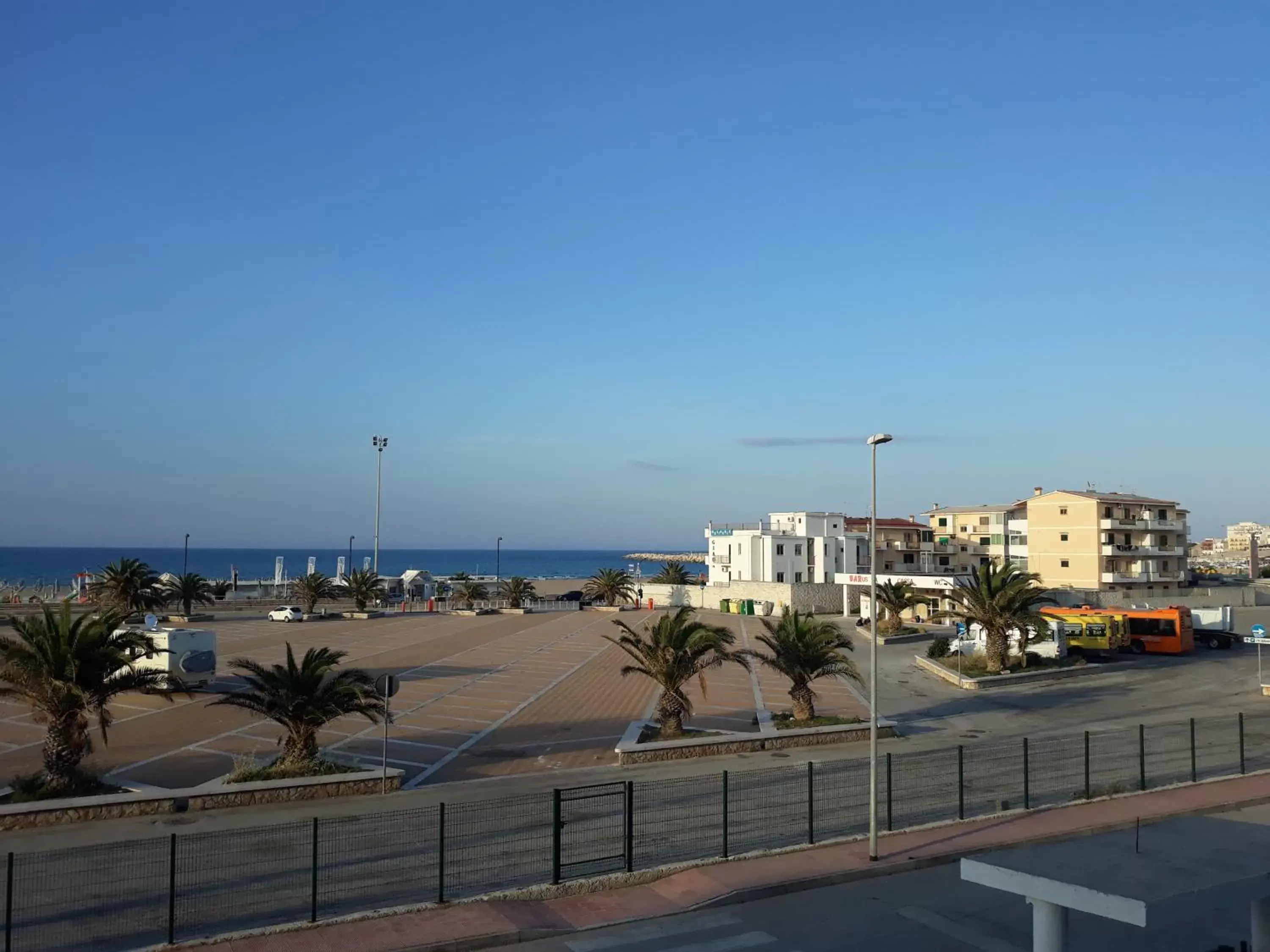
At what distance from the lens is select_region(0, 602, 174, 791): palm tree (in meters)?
16.6

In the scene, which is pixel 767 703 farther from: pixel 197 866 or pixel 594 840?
pixel 197 866

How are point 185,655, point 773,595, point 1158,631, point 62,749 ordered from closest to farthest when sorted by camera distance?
point 62,749, point 185,655, point 1158,631, point 773,595

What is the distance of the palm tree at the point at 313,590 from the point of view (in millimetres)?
63125

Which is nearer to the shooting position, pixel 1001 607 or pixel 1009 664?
pixel 1001 607

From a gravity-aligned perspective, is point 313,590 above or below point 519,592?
above

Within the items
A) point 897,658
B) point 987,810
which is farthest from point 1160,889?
point 897,658

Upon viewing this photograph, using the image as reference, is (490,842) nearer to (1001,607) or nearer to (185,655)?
(185,655)

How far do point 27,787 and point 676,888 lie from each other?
1162 cm

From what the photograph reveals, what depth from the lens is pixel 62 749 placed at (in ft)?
55.4

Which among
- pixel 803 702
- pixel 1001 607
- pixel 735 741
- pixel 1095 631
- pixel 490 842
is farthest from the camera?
pixel 1095 631

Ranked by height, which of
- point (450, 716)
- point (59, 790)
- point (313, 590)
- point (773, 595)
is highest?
point (313, 590)

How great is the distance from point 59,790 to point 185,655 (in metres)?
13.7

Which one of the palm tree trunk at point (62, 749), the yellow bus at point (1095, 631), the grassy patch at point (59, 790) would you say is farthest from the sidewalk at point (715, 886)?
the yellow bus at point (1095, 631)

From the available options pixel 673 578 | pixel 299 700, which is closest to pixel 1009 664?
pixel 299 700
